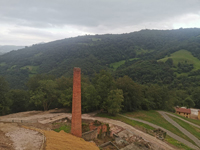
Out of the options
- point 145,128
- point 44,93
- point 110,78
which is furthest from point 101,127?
point 44,93

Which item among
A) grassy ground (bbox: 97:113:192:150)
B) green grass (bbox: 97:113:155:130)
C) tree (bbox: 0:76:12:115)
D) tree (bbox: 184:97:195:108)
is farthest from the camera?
tree (bbox: 184:97:195:108)

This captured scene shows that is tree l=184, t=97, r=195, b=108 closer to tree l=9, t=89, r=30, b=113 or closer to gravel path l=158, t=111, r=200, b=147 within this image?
gravel path l=158, t=111, r=200, b=147

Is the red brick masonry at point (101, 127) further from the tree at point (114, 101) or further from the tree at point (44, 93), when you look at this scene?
the tree at point (44, 93)

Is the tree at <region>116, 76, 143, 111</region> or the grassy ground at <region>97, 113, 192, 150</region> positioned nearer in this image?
the grassy ground at <region>97, 113, 192, 150</region>

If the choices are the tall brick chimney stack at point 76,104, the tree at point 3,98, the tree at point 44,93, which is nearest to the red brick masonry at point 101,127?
the tall brick chimney stack at point 76,104

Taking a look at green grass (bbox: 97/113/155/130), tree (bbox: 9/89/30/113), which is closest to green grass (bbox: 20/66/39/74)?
tree (bbox: 9/89/30/113)

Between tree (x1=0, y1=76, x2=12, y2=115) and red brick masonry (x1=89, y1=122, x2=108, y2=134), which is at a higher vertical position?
tree (x1=0, y1=76, x2=12, y2=115)

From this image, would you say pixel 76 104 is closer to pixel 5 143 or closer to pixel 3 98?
pixel 5 143
